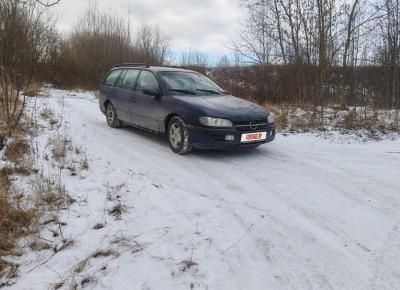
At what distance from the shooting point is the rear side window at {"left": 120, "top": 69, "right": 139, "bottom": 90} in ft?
27.4

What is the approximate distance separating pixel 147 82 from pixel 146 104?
1.69 feet

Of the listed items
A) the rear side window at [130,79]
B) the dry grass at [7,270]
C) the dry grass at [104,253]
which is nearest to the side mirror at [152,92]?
the rear side window at [130,79]

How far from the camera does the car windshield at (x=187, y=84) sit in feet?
24.1

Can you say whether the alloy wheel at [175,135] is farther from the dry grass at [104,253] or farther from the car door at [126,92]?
the dry grass at [104,253]

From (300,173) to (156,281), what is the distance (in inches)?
137

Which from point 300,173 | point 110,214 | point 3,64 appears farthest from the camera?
point 3,64

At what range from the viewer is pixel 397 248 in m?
3.63

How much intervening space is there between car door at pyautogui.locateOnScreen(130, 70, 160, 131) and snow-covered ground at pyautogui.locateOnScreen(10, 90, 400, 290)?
92cm

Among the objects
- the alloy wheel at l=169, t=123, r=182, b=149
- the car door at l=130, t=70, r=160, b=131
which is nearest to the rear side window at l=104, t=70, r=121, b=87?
the car door at l=130, t=70, r=160, b=131

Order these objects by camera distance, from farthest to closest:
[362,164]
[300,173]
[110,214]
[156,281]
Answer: [362,164] → [300,173] → [110,214] → [156,281]

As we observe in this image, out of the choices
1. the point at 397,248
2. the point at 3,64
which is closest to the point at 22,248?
the point at 397,248

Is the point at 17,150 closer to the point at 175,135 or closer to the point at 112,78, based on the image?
the point at 175,135

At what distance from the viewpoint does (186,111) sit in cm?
659

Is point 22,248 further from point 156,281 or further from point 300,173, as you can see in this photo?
point 300,173
